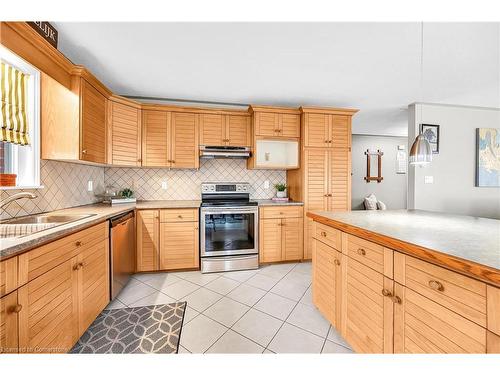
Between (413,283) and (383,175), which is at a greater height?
(383,175)

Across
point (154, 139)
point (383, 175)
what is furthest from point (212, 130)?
point (383, 175)

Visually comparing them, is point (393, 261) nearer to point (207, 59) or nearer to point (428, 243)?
point (428, 243)

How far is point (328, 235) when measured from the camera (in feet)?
5.23

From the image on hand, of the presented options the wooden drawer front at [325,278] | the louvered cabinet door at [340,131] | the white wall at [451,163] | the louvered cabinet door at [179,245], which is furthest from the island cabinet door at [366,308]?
the white wall at [451,163]

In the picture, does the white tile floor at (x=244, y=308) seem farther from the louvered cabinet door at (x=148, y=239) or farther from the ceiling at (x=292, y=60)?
the ceiling at (x=292, y=60)

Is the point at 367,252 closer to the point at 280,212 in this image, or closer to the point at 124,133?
the point at 280,212

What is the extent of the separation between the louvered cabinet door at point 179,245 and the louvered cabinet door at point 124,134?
0.98 metres

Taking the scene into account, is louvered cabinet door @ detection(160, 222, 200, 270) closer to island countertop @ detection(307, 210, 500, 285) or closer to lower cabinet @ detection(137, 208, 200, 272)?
lower cabinet @ detection(137, 208, 200, 272)

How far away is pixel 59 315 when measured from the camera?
1.23 meters

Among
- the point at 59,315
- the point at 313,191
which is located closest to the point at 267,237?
the point at 313,191

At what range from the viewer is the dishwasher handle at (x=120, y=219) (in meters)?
1.93

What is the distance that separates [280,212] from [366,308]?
177cm
